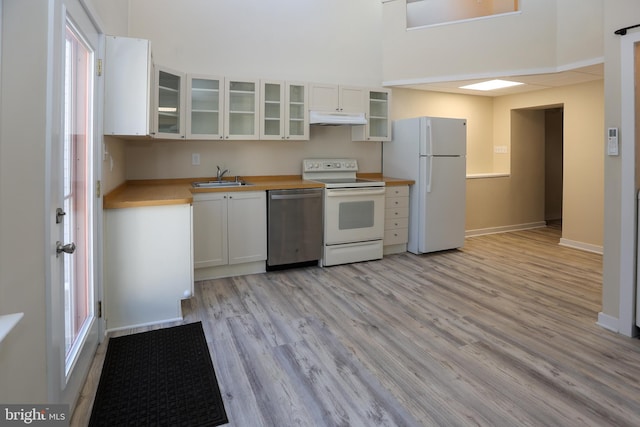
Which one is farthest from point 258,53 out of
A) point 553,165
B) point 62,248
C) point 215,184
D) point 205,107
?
point 553,165

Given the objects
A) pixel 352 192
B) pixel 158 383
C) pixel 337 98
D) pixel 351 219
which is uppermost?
pixel 337 98

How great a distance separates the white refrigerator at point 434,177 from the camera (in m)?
4.55

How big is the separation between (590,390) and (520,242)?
3.78 metres

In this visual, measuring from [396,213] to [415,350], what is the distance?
2.47 meters

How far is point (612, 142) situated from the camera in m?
2.57

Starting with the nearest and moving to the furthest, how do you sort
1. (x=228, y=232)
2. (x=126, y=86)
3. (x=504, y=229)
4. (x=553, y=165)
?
(x=126, y=86) < (x=228, y=232) < (x=504, y=229) < (x=553, y=165)

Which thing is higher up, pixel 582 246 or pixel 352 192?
pixel 352 192

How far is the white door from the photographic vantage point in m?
1.47

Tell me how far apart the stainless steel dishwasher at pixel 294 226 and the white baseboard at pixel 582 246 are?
11.6ft

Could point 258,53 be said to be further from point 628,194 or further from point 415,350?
point 628,194

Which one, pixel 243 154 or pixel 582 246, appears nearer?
pixel 243 154

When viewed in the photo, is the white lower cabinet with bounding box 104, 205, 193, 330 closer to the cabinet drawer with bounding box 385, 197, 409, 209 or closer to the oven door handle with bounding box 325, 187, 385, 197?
the oven door handle with bounding box 325, 187, 385, 197

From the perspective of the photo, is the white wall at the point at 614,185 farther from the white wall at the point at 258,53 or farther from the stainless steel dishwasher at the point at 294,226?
the white wall at the point at 258,53

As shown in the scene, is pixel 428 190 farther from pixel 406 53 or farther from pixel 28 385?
pixel 28 385
